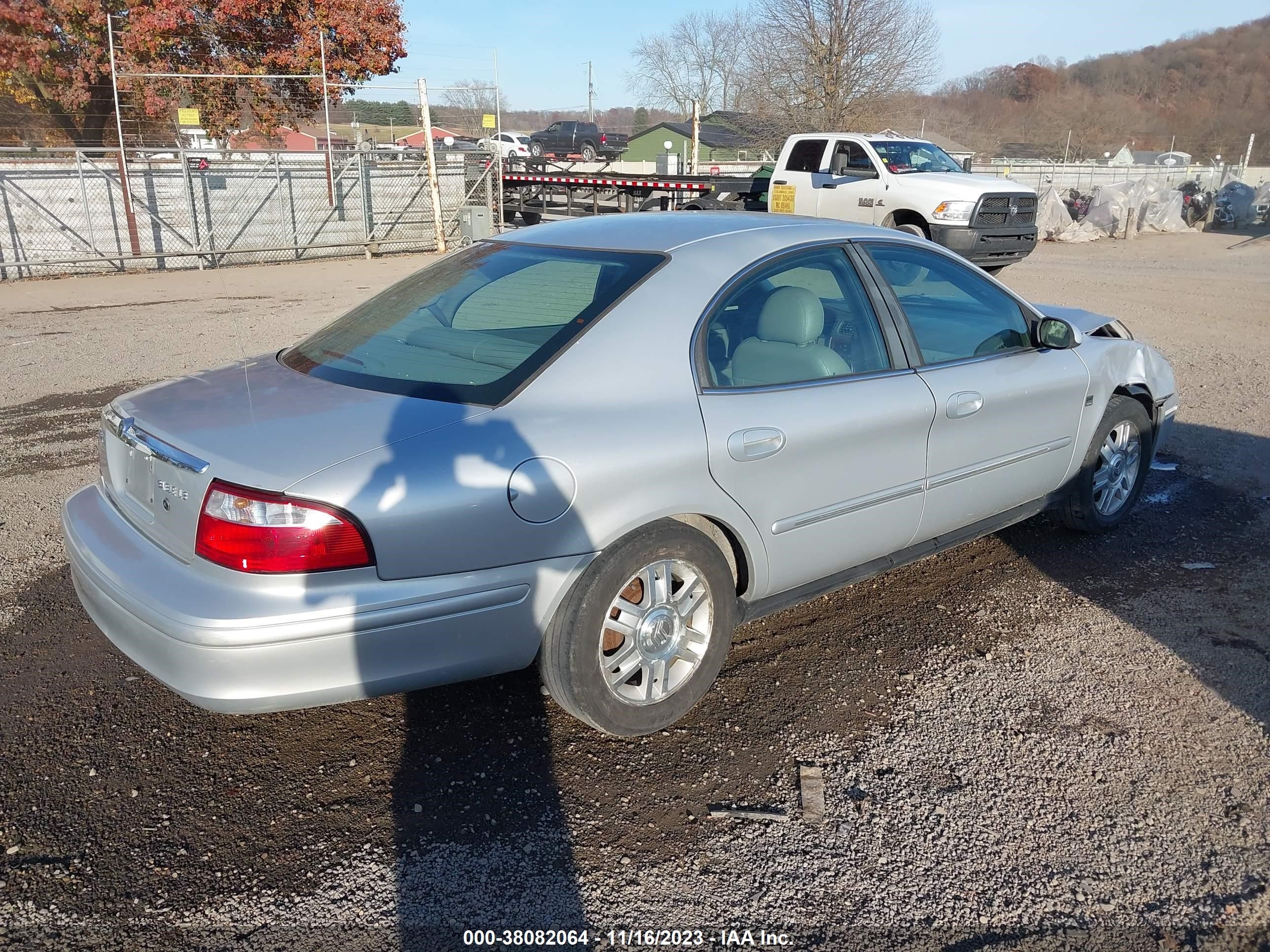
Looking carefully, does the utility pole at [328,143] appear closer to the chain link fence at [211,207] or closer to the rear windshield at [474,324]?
the chain link fence at [211,207]

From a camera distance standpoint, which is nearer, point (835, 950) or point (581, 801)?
point (835, 950)

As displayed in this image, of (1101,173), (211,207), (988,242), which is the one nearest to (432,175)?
(211,207)

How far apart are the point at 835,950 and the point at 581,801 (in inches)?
33.4

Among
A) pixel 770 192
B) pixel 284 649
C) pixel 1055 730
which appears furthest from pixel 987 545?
pixel 770 192

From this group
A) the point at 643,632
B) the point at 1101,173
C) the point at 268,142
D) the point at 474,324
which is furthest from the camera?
the point at 1101,173

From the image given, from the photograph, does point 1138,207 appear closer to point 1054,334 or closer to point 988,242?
point 988,242

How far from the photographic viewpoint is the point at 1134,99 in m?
87.6

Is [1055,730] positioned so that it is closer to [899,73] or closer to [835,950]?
[835,950]

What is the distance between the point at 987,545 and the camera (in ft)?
16.0

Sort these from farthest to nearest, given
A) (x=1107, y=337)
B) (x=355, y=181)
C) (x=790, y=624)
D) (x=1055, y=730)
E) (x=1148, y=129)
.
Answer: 1. (x=1148, y=129)
2. (x=355, y=181)
3. (x=1107, y=337)
4. (x=790, y=624)
5. (x=1055, y=730)

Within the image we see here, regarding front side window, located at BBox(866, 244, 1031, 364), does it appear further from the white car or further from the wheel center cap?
the white car

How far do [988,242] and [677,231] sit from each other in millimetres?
11836

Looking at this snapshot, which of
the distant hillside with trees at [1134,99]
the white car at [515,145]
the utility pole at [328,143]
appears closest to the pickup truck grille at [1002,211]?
the utility pole at [328,143]

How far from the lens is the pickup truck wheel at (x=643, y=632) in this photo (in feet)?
9.37
